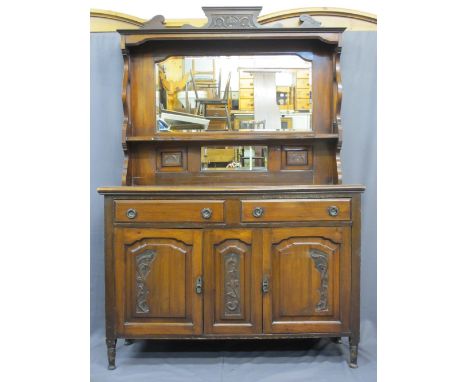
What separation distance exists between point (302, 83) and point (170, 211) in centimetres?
116

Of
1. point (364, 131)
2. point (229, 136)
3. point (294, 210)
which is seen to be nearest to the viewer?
point (294, 210)

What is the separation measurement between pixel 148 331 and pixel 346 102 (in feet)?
6.02

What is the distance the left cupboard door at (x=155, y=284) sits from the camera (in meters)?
1.92

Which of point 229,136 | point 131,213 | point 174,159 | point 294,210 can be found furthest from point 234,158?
point 131,213

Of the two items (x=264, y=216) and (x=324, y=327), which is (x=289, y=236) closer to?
(x=264, y=216)

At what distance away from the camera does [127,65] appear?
2.29 metres

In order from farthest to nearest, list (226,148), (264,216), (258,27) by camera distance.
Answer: (226,148), (258,27), (264,216)

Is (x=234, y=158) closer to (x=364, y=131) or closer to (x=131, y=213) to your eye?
(x=131, y=213)

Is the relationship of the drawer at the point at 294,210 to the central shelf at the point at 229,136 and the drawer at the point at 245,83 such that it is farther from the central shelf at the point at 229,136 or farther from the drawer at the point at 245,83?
the drawer at the point at 245,83

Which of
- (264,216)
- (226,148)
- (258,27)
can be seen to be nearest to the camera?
(264,216)

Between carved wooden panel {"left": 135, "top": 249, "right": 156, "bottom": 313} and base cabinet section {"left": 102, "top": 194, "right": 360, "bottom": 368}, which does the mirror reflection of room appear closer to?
base cabinet section {"left": 102, "top": 194, "right": 360, "bottom": 368}

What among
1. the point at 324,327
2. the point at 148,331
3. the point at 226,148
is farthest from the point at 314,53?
the point at 148,331

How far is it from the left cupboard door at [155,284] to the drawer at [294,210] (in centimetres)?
36

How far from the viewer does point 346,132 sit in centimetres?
246
